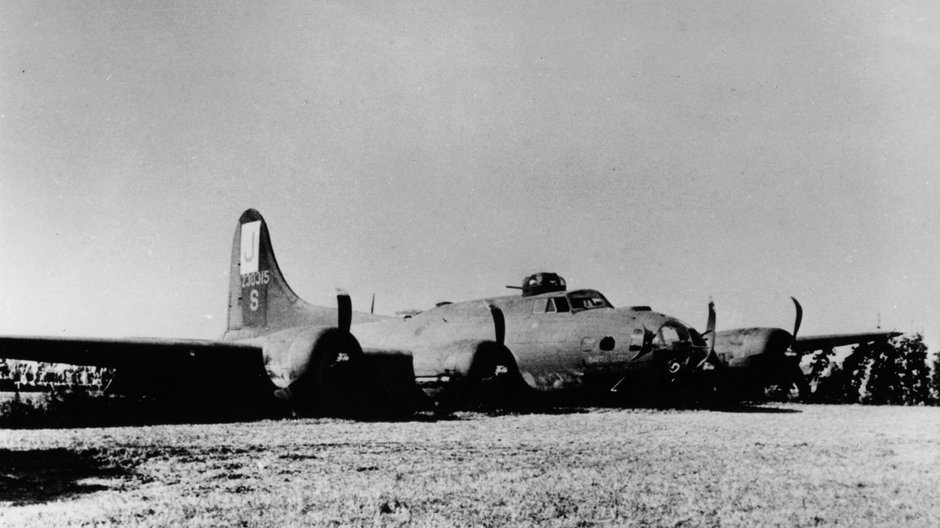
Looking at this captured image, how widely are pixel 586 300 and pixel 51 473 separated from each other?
1242 cm

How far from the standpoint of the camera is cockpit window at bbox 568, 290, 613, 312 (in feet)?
57.0

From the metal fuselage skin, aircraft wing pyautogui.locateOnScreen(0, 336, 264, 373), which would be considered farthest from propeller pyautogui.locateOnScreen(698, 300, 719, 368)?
aircraft wing pyautogui.locateOnScreen(0, 336, 264, 373)

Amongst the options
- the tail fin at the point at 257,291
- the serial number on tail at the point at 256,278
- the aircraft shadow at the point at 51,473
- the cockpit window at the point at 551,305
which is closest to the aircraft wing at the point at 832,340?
the cockpit window at the point at 551,305

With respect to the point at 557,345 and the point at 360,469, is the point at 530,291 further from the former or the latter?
the point at 360,469

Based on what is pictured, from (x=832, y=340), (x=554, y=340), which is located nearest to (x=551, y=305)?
(x=554, y=340)

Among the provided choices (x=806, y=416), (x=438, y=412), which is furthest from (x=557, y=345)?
(x=806, y=416)

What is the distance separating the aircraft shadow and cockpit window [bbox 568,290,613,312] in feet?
36.3

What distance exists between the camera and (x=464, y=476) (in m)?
7.27

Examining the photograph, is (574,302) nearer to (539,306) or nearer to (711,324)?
(539,306)

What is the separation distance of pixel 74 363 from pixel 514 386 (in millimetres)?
8391

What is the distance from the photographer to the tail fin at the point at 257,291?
21.1 metres

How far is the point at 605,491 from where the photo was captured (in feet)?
21.8

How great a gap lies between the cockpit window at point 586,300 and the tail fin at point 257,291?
732 centimetres

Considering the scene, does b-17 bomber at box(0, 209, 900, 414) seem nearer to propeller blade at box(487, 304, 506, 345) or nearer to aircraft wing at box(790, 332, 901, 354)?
propeller blade at box(487, 304, 506, 345)
